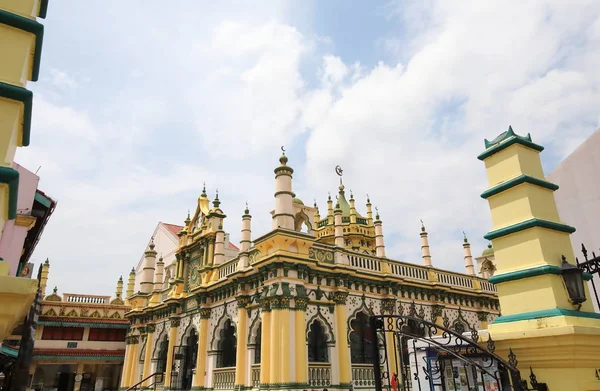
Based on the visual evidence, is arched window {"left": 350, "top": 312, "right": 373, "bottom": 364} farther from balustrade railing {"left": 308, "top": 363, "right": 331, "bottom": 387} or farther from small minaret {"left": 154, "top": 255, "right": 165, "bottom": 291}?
small minaret {"left": 154, "top": 255, "right": 165, "bottom": 291}

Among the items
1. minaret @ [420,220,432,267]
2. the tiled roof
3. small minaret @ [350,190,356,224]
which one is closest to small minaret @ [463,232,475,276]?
minaret @ [420,220,432,267]

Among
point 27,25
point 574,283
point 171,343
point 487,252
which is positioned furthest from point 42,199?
point 487,252

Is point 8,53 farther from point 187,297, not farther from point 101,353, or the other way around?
point 101,353

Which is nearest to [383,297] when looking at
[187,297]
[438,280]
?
[438,280]

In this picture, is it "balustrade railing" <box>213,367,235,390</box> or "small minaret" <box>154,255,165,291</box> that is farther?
"small minaret" <box>154,255,165,291</box>

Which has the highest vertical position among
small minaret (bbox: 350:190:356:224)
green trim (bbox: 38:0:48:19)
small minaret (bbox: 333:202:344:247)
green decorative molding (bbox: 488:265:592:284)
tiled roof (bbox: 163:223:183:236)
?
tiled roof (bbox: 163:223:183:236)

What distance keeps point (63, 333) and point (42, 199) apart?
23649mm

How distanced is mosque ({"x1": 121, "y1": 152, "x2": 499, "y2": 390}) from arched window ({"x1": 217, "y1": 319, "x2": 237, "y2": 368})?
0.05m

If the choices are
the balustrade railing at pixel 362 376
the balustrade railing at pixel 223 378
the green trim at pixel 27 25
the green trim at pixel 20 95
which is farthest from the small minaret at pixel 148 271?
the green trim at pixel 20 95

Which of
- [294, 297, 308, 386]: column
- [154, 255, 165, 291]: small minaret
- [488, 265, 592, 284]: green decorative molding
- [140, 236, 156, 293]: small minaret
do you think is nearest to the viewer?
[488, 265, 592, 284]: green decorative molding

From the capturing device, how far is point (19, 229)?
9.31m

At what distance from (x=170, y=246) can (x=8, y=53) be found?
3405 centimetres

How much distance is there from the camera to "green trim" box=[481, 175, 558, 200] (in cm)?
504

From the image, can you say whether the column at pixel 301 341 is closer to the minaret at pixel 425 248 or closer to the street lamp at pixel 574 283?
the minaret at pixel 425 248
